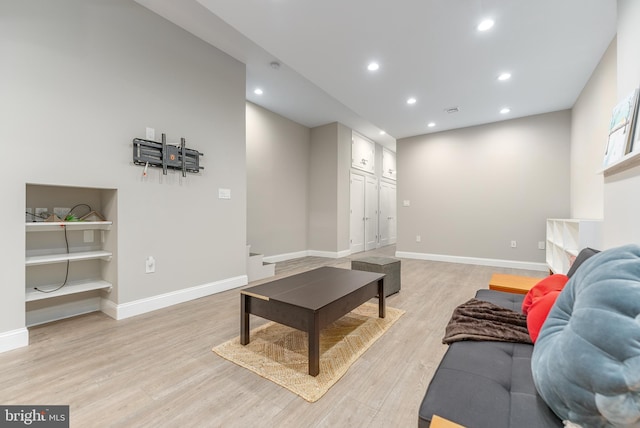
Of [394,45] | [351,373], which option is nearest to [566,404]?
[351,373]

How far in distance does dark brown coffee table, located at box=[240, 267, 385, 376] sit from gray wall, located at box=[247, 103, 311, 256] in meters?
3.05

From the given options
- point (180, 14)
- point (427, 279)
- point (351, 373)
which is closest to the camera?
point (351, 373)

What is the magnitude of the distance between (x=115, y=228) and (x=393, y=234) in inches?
301

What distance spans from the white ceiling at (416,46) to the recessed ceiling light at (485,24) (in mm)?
50

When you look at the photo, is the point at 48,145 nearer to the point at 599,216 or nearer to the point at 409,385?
the point at 409,385

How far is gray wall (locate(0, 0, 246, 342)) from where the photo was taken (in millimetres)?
2088

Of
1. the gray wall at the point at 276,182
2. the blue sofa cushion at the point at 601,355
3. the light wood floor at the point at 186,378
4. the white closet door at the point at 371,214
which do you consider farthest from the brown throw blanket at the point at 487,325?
the white closet door at the point at 371,214

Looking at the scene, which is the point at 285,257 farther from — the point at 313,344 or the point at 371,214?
the point at 313,344

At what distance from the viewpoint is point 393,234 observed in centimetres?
889

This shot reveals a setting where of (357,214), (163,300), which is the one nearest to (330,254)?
(357,214)

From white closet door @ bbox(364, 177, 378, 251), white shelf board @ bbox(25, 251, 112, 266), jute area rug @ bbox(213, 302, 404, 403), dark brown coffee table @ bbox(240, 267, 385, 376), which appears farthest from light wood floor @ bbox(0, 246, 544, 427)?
white closet door @ bbox(364, 177, 378, 251)

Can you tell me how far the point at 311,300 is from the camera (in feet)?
5.99

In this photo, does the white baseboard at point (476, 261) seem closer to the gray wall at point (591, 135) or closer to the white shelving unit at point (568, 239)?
the white shelving unit at point (568, 239)

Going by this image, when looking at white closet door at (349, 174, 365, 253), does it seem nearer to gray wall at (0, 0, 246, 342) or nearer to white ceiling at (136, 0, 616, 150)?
white ceiling at (136, 0, 616, 150)
